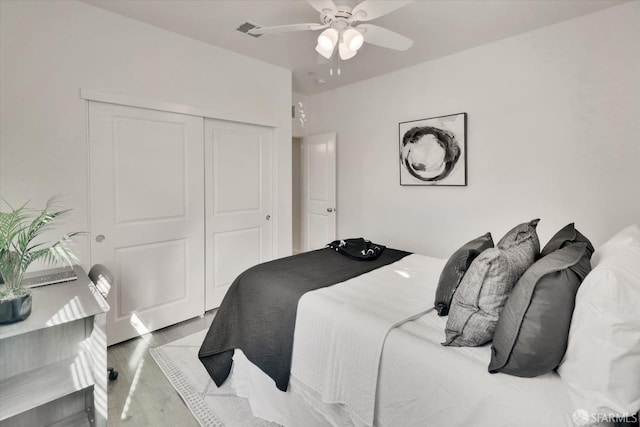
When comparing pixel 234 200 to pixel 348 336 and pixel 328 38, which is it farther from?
pixel 348 336

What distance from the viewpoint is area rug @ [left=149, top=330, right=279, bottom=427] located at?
180cm

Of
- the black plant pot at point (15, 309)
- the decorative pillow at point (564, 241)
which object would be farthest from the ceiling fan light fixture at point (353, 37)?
the black plant pot at point (15, 309)

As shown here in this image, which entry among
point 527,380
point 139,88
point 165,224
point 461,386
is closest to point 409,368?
point 461,386

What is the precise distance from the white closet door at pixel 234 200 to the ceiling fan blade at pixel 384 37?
1761mm

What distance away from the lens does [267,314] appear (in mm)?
1837

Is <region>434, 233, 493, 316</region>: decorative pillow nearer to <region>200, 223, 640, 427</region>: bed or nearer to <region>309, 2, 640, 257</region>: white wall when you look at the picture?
<region>200, 223, 640, 427</region>: bed

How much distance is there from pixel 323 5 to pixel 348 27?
0.77ft

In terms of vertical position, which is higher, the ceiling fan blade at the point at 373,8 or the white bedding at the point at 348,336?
the ceiling fan blade at the point at 373,8

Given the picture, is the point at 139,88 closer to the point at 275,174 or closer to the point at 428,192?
the point at 275,174

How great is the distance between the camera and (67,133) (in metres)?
2.35

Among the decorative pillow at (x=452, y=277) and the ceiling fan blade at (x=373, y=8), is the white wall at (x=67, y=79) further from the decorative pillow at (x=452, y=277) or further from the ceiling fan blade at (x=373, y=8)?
the decorative pillow at (x=452, y=277)

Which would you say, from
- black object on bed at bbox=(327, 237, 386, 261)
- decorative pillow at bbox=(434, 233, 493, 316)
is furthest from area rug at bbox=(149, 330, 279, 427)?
black object on bed at bbox=(327, 237, 386, 261)

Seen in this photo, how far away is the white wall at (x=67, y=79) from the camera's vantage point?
7.04 feet

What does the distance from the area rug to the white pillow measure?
1467mm
